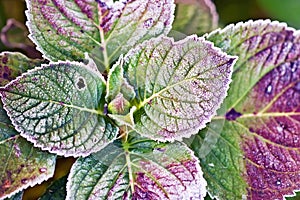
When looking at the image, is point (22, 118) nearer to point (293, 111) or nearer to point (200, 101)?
point (200, 101)

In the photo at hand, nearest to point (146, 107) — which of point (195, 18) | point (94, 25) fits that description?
point (94, 25)

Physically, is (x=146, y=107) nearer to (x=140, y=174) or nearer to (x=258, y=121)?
(x=140, y=174)

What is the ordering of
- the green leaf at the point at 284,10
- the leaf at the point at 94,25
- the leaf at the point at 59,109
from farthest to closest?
1. the green leaf at the point at 284,10
2. the leaf at the point at 94,25
3. the leaf at the point at 59,109

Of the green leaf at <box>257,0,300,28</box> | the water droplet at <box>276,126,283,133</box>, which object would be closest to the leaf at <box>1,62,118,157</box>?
the water droplet at <box>276,126,283,133</box>

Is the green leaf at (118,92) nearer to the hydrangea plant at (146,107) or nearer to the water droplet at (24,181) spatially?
the hydrangea plant at (146,107)

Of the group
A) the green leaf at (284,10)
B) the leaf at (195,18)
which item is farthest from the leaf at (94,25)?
the green leaf at (284,10)

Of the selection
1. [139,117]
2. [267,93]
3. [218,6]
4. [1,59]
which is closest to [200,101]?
[139,117]

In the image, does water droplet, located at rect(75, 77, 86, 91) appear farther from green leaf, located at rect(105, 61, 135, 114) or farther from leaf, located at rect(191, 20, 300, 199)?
leaf, located at rect(191, 20, 300, 199)
